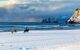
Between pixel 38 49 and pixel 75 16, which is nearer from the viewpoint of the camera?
pixel 38 49

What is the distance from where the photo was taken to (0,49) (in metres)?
15.2

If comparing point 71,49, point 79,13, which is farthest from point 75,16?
point 71,49

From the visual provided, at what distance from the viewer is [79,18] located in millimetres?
159375

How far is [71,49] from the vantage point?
15234mm

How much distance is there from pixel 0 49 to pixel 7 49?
0.41m

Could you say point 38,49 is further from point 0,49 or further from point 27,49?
point 0,49

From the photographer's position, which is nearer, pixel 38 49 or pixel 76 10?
pixel 38 49

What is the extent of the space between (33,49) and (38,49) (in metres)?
0.28

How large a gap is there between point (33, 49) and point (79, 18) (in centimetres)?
14610

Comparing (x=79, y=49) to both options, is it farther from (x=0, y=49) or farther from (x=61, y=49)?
(x=0, y=49)

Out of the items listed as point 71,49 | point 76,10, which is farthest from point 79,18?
point 71,49

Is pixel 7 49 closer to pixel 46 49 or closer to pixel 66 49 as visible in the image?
pixel 46 49

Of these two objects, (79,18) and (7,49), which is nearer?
(7,49)

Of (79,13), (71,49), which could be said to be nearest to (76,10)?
(79,13)
